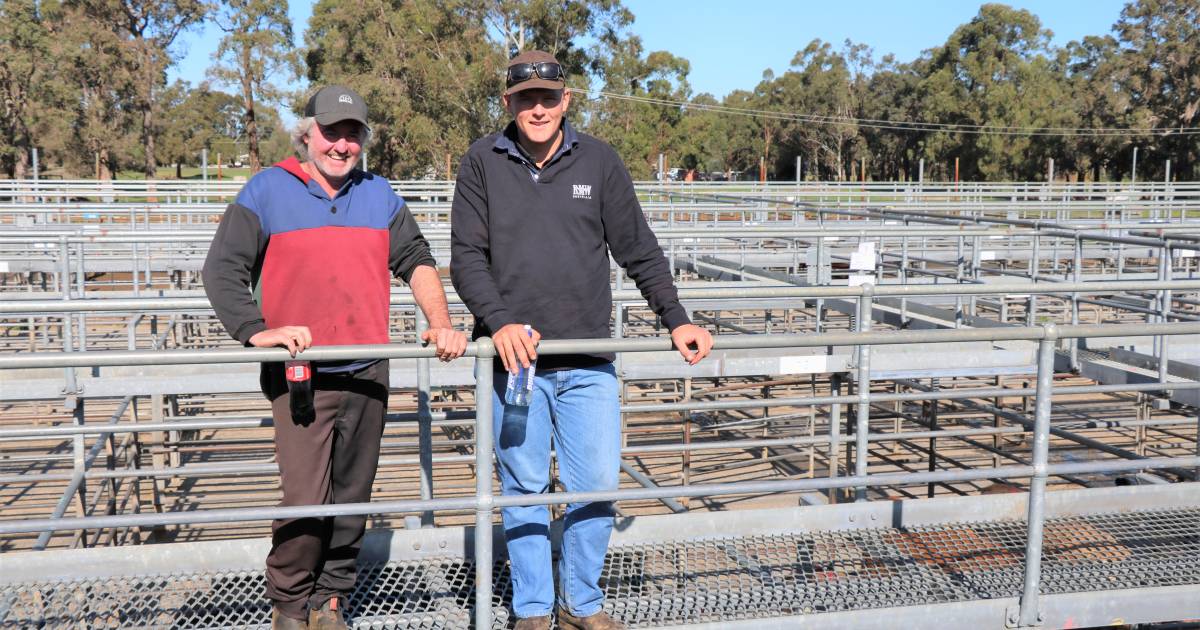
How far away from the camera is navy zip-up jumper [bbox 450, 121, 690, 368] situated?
3340 mm

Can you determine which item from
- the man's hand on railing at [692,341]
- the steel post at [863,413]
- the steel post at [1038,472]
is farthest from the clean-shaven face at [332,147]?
the steel post at [863,413]

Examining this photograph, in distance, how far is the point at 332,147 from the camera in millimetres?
3375

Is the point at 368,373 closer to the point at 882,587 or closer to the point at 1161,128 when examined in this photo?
the point at 882,587

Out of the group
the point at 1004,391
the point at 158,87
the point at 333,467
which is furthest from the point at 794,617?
the point at 158,87

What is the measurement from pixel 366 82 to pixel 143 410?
87.8 ft

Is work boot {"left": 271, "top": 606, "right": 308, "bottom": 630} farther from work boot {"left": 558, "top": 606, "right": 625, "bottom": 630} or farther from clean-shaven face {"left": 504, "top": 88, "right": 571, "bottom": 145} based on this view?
clean-shaven face {"left": 504, "top": 88, "right": 571, "bottom": 145}

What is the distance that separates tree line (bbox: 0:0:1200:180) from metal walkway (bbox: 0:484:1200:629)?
102ft

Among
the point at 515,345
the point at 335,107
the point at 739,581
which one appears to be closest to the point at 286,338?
the point at 515,345

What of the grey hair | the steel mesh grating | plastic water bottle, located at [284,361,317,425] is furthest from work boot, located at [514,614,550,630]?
the grey hair

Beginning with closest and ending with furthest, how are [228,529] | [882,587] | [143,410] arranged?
1. [882,587]
2. [228,529]
3. [143,410]

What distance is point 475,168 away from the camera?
11.1 ft

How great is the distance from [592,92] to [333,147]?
38.9 meters

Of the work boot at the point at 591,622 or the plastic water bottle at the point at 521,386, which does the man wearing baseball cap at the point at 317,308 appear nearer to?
the plastic water bottle at the point at 521,386

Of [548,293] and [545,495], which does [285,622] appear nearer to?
[545,495]
